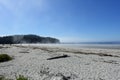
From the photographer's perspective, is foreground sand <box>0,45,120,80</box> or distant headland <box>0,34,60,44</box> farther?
distant headland <box>0,34,60,44</box>

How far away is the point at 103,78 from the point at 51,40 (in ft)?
558

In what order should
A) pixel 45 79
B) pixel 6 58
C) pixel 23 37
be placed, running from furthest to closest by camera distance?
pixel 23 37 → pixel 6 58 → pixel 45 79

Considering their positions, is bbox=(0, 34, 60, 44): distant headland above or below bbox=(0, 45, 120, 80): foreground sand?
above

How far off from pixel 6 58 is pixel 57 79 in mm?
12508

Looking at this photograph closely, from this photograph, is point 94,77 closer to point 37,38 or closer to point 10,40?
point 10,40

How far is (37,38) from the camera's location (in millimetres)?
174000

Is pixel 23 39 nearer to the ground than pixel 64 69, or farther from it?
farther from it

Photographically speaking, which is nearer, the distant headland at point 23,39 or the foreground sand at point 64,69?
the foreground sand at point 64,69

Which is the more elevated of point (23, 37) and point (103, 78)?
point (23, 37)

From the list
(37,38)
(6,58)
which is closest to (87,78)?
(6,58)

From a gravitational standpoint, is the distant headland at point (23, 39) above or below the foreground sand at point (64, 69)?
above

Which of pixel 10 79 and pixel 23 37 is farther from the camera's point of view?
pixel 23 37

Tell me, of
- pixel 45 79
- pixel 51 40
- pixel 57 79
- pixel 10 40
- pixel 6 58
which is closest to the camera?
pixel 57 79

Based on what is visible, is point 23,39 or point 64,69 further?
point 23,39
